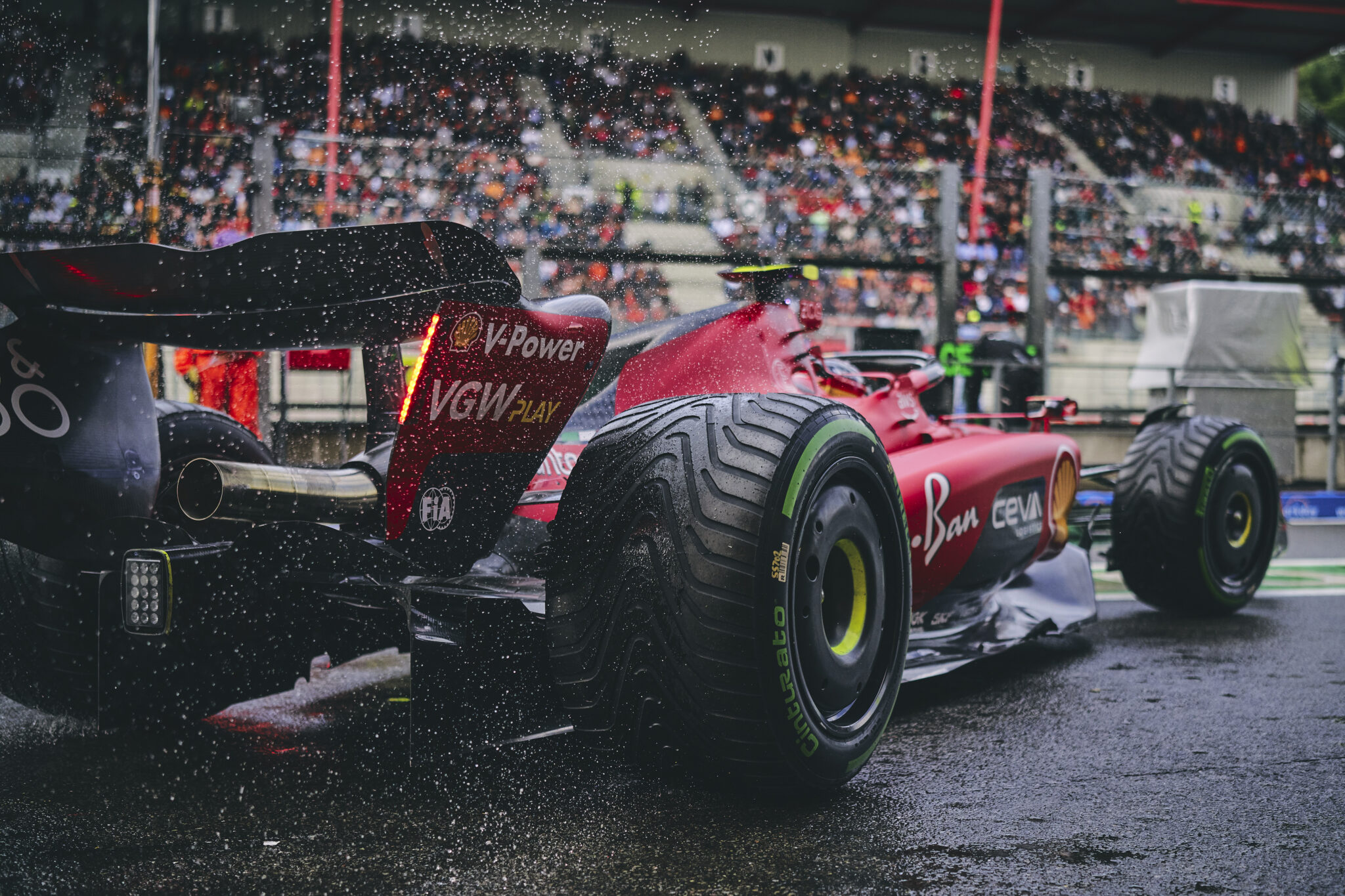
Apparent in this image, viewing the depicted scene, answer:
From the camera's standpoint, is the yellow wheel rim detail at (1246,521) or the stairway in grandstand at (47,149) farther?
the stairway in grandstand at (47,149)

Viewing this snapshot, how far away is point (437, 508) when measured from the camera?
2652mm

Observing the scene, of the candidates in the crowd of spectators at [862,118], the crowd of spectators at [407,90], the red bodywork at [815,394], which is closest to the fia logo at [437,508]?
the red bodywork at [815,394]

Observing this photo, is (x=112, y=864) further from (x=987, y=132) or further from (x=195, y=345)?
(x=987, y=132)

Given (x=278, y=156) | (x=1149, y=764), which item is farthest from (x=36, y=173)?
(x=1149, y=764)

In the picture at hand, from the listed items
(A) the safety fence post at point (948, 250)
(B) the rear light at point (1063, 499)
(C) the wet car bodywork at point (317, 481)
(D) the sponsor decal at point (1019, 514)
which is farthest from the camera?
(A) the safety fence post at point (948, 250)

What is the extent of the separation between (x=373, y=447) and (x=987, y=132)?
18.3m

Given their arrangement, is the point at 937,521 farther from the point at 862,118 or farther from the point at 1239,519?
the point at 862,118

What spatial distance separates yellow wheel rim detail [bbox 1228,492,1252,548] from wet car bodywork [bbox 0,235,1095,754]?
377cm

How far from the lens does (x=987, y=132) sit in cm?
1962

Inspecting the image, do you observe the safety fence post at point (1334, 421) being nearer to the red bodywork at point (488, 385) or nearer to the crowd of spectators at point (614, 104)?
the crowd of spectators at point (614, 104)

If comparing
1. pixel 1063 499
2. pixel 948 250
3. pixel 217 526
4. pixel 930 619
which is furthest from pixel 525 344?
pixel 948 250

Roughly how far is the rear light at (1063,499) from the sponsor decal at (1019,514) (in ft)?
0.81

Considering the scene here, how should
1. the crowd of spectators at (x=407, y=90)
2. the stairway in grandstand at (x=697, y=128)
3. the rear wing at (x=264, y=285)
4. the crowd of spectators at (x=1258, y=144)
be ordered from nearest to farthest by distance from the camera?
1. the rear wing at (x=264, y=285)
2. the crowd of spectators at (x=407, y=90)
3. the stairway in grandstand at (x=697, y=128)
4. the crowd of spectators at (x=1258, y=144)

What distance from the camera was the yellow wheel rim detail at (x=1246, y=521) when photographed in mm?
5629
